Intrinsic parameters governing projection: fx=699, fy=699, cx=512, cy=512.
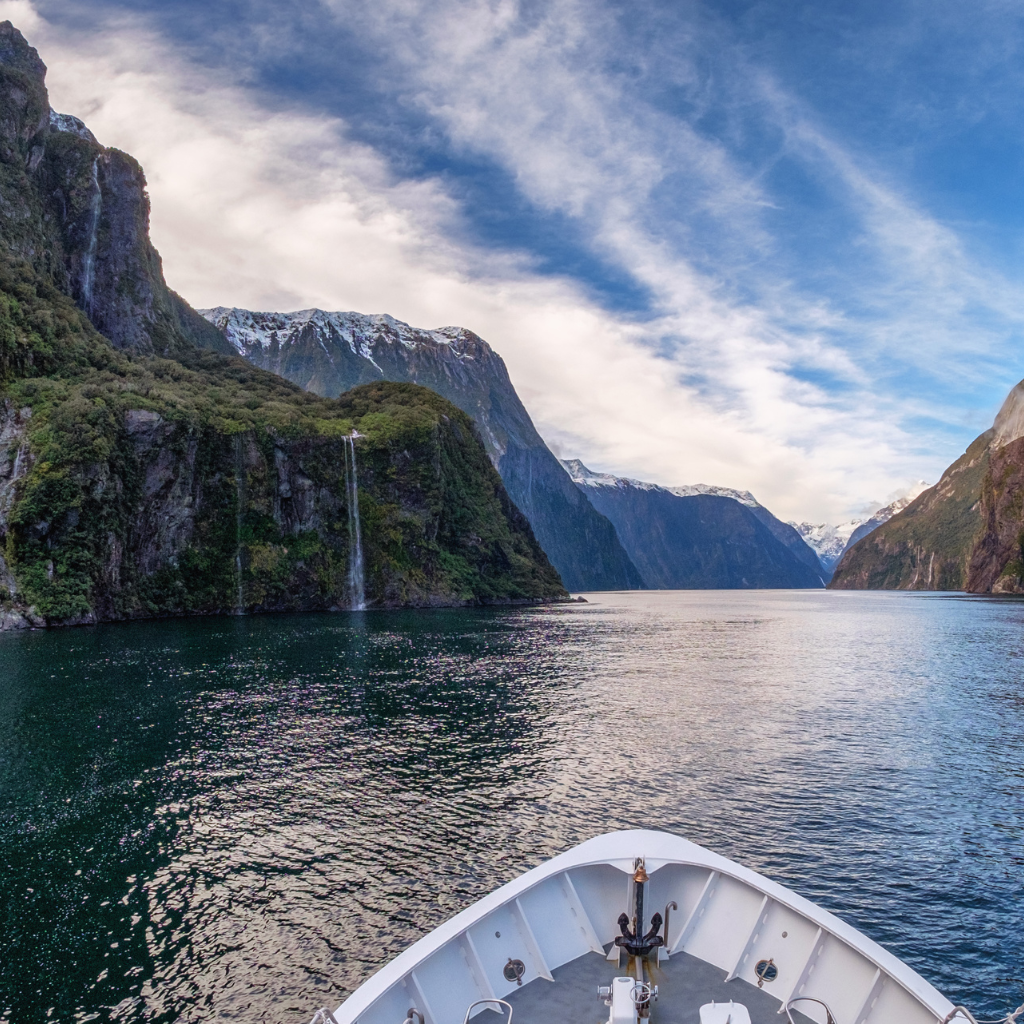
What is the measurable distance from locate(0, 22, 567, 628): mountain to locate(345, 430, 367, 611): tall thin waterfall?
0.45 meters

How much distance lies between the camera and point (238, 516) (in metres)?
128

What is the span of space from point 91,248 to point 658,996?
185m

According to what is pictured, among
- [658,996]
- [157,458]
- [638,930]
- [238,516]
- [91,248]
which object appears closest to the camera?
[658,996]

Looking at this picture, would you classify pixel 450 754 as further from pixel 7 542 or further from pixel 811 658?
pixel 7 542

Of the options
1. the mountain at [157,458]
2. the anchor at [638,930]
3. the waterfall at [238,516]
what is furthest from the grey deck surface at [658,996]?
the waterfall at [238,516]

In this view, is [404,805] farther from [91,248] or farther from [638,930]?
[91,248]

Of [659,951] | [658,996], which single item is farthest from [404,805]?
[658,996]

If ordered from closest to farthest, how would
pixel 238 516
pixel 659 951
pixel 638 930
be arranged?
1. pixel 638 930
2. pixel 659 951
3. pixel 238 516

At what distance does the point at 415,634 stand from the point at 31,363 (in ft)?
250

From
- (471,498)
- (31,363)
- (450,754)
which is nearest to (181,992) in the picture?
(450,754)

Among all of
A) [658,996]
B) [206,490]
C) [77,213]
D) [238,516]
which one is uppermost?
[77,213]

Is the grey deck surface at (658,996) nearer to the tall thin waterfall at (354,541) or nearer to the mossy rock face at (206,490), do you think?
the mossy rock face at (206,490)

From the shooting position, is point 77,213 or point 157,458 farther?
point 77,213

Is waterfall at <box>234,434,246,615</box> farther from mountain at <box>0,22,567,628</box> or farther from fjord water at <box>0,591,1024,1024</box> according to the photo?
fjord water at <box>0,591,1024,1024</box>
